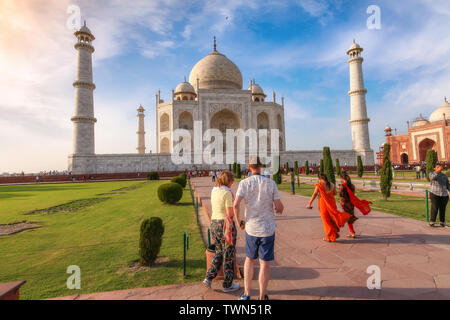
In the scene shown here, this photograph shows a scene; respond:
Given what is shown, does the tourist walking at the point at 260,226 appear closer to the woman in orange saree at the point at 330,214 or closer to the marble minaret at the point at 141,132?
the woman in orange saree at the point at 330,214

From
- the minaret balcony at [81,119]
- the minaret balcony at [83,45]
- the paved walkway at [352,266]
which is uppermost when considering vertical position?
the minaret balcony at [83,45]

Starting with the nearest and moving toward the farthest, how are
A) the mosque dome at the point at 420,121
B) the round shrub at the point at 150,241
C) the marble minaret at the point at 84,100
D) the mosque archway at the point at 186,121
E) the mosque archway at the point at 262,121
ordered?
the round shrub at the point at 150,241, the marble minaret at the point at 84,100, the mosque archway at the point at 186,121, the mosque archway at the point at 262,121, the mosque dome at the point at 420,121

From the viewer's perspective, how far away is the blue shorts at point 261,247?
2270mm

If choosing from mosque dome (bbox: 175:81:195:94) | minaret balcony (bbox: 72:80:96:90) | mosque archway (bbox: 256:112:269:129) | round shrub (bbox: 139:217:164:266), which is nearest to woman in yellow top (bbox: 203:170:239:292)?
round shrub (bbox: 139:217:164:266)

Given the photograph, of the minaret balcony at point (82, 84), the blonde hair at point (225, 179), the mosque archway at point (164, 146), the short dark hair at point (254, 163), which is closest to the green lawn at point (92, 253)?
the blonde hair at point (225, 179)

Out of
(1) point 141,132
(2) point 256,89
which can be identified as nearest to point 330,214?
(2) point 256,89

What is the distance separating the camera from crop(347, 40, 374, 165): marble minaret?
100ft

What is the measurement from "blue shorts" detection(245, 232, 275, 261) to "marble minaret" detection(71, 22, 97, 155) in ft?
93.6

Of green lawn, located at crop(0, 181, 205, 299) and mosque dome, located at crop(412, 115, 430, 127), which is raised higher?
mosque dome, located at crop(412, 115, 430, 127)

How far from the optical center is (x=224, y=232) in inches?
→ 105

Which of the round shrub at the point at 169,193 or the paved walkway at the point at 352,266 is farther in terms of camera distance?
the round shrub at the point at 169,193

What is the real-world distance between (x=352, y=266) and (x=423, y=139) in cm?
3919

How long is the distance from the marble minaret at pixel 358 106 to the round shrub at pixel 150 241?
33.1 m

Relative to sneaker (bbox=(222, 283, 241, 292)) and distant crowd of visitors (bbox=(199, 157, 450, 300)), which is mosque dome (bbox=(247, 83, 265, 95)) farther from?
sneaker (bbox=(222, 283, 241, 292))
